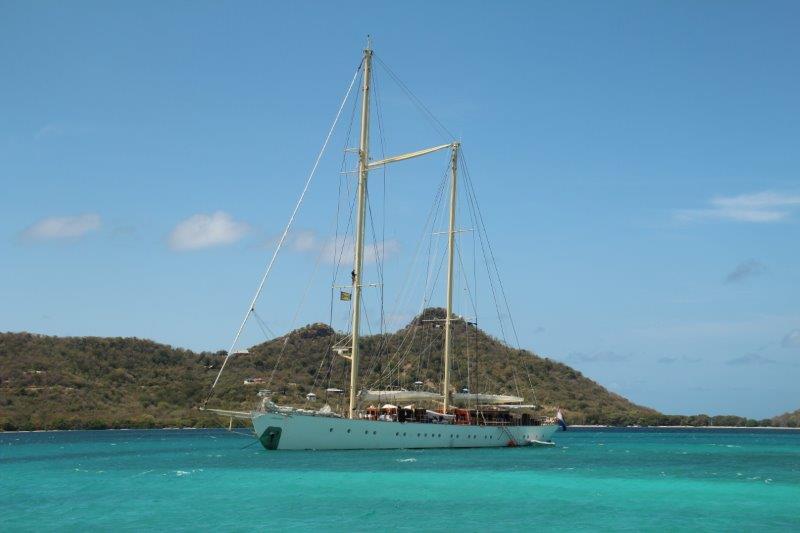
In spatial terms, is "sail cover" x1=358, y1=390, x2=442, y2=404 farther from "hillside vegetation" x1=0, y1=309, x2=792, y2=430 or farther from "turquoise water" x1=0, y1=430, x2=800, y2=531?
"hillside vegetation" x1=0, y1=309, x2=792, y2=430

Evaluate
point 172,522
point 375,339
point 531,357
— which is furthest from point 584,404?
point 172,522

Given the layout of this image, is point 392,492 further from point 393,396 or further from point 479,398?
point 479,398

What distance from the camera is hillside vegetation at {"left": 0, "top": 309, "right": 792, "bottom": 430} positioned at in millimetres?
108875

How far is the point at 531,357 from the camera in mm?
156875

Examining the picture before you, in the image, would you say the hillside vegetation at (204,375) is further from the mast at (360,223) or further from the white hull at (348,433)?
the mast at (360,223)

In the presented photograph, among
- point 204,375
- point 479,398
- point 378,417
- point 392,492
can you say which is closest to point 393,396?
point 378,417

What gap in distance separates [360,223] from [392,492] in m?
23.6

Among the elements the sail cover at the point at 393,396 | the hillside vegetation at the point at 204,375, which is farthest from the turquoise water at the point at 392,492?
the hillside vegetation at the point at 204,375

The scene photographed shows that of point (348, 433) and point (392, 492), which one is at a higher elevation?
point (348, 433)

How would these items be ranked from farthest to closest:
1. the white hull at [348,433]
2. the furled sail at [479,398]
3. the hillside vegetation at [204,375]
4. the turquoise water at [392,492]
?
the hillside vegetation at [204,375]
the furled sail at [479,398]
the white hull at [348,433]
the turquoise water at [392,492]

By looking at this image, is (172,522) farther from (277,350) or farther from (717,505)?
(277,350)

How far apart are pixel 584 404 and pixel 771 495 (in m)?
120

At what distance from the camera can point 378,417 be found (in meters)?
57.8

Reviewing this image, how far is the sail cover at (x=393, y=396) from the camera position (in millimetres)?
58525
